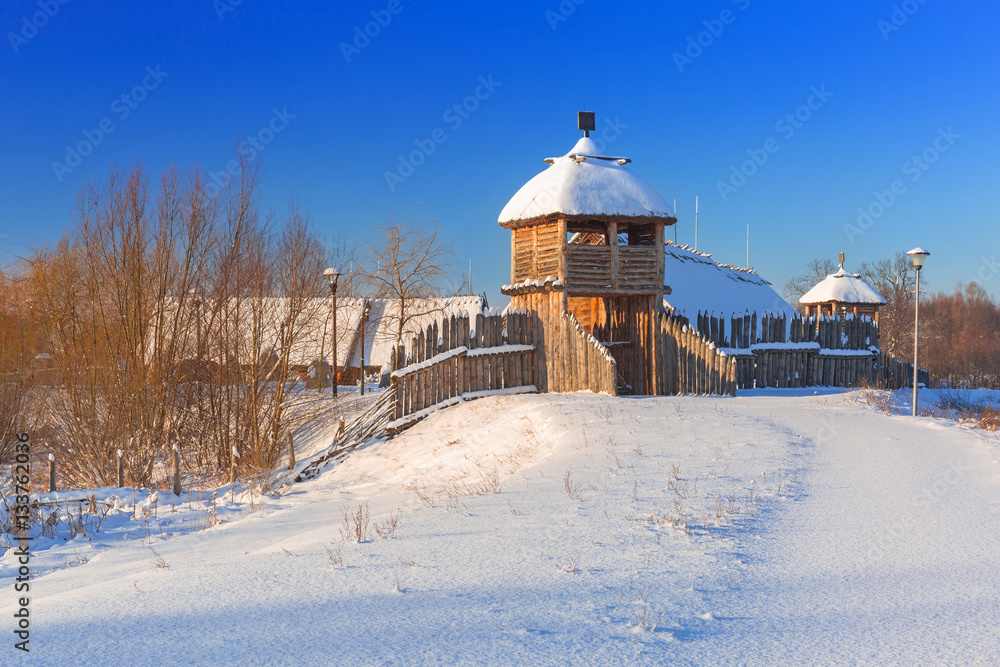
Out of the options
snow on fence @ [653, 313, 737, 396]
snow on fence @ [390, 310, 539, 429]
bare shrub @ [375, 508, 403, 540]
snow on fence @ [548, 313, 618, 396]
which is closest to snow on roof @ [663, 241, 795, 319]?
snow on fence @ [653, 313, 737, 396]

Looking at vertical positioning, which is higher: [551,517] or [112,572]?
[551,517]

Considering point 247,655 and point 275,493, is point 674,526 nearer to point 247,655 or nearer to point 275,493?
point 247,655

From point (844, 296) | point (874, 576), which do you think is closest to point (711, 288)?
point (844, 296)

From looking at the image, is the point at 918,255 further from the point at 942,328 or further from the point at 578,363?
the point at 942,328

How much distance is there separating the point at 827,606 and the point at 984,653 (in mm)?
798

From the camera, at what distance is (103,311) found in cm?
1495

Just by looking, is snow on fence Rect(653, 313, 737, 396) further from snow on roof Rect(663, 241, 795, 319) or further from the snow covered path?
the snow covered path

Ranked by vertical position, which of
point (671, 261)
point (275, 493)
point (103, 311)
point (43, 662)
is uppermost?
point (671, 261)

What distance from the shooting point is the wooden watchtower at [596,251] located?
1875 cm

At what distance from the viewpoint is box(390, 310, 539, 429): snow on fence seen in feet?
53.0

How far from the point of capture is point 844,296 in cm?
3391

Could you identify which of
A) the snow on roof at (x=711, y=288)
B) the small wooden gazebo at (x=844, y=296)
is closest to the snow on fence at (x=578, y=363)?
the snow on roof at (x=711, y=288)

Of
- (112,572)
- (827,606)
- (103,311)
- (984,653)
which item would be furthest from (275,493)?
(984,653)

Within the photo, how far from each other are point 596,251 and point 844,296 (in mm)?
20180
